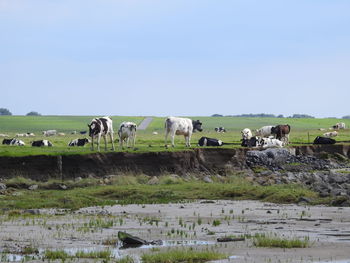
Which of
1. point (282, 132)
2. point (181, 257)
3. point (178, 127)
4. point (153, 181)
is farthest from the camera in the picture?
point (282, 132)

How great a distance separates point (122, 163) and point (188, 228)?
18.8 metres

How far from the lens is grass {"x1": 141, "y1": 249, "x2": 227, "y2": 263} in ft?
54.7

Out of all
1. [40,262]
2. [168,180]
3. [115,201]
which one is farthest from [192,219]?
[168,180]

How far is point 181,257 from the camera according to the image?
1688 centimetres

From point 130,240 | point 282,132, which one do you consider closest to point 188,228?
point 130,240

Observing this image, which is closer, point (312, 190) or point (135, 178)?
point (312, 190)

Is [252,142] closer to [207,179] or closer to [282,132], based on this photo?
[282,132]

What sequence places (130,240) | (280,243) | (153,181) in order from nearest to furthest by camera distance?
1. (280,243)
2. (130,240)
3. (153,181)

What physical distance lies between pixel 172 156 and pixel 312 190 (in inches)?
452

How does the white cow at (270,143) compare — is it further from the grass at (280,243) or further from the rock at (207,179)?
the grass at (280,243)

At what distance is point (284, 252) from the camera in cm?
1781

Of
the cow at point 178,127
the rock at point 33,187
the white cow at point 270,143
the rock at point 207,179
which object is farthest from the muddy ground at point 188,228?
the white cow at point 270,143

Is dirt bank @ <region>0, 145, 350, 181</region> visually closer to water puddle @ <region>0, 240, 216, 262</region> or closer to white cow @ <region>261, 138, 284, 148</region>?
white cow @ <region>261, 138, 284, 148</region>

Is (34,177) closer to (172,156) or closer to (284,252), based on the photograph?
(172,156)
